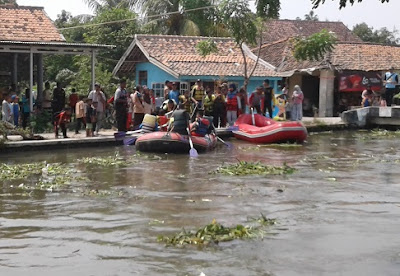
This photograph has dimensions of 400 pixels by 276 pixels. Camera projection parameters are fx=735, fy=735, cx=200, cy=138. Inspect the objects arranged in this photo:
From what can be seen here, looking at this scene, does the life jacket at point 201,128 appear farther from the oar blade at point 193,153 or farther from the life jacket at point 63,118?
the life jacket at point 63,118

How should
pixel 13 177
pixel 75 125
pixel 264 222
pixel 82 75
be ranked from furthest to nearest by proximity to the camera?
pixel 82 75 < pixel 75 125 < pixel 13 177 < pixel 264 222

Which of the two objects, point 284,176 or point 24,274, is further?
point 284,176

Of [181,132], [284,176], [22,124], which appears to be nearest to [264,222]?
[284,176]

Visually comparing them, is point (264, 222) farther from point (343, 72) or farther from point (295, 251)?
point (343, 72)

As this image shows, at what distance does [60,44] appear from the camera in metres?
23.4

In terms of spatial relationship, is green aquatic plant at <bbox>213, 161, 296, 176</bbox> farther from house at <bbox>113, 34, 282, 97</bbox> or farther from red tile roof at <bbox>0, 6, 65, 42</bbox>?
house at <bbox>113, 34, 282, 97</bbox>

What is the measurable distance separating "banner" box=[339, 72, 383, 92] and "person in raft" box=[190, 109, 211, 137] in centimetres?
1516

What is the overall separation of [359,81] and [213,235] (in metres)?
26.2

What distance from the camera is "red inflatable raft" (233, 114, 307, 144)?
2266cm

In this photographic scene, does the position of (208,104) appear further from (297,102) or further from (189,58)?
(189,58)

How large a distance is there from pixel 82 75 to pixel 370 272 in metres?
25.8

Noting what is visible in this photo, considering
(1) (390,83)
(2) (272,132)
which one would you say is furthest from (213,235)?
(1) (390,83)

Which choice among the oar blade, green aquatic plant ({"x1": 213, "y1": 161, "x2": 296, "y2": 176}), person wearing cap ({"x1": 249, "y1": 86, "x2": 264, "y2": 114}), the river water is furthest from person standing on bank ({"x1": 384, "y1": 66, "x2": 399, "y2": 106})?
green aquatic plant ({"x1": 213, "y1": 161, "x2": 296, "y2": 176})

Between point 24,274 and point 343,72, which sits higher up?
point 343,72
